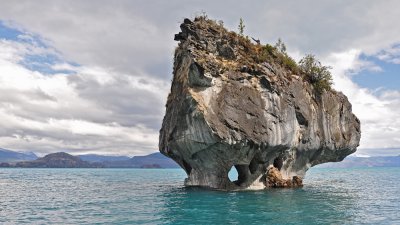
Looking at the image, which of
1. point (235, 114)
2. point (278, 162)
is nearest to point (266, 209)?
point (235, 114)

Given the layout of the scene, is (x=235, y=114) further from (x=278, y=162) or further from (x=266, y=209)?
(x=266, y=209)

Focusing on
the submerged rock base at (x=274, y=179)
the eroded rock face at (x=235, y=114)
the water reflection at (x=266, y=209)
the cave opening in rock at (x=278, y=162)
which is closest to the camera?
the water reflection at (x=266, y=209)

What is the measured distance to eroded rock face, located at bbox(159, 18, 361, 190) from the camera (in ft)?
129

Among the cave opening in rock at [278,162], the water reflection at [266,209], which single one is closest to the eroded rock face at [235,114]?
the cave opening in rock at [278,162]

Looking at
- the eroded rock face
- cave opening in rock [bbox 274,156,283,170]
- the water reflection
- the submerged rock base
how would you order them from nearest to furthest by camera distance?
1. the water reflection
2. the eroded rock face
3. the submerged rock base
4. cave opening in rock [bbox 274,156,283,170]

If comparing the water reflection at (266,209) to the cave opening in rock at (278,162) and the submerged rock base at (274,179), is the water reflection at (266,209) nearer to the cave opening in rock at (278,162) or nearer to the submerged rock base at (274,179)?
the submerged rock base at (274,179)

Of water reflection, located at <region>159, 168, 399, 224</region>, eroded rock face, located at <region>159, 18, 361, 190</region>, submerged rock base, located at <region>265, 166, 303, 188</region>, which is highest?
eroded rock face, located at <region>159, 18, 361, 190</region>

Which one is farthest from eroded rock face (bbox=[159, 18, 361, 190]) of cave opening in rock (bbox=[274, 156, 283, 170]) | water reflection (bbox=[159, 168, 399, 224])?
water reflection (bbox=[159, 168, 399, 224])

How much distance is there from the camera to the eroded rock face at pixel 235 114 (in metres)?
39.4

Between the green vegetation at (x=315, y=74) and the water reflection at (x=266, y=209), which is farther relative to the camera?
the green vegetation at (x=315, y=74)

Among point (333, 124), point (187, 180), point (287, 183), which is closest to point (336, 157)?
point (333, 124)

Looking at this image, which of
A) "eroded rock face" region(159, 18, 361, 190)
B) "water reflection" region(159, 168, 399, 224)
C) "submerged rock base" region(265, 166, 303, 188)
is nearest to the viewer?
"water reflection" region(159, 168, 399, 224)

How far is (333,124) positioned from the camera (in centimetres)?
5447

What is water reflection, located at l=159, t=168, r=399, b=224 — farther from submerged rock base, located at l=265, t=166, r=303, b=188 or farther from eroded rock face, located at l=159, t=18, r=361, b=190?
submerged rock base, located at l=265, t=166, r=303, b=188
